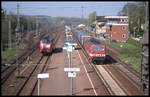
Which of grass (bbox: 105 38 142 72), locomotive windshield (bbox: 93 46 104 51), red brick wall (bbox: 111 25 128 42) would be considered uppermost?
red brick wall (bbox: 111 25 128 42)

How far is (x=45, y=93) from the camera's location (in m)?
10.4

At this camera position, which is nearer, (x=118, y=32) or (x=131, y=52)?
(x=131, y=52)

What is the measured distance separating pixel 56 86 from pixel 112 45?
1733 cm

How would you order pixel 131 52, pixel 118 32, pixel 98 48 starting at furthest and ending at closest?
pixel 118 32 < pixel 131 52 < pixel 98 48

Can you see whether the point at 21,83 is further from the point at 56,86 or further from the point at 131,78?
the point at 131,78

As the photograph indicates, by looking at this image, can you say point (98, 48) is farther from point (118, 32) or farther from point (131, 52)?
point (118, 32)

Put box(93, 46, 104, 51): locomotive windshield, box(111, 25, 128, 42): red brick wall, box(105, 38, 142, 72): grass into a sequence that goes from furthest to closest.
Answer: box(111, 25, 128, 42): red brick wall → box(105, 38, 142, 72): grass → box(93, 46, 104, 51): locomotive windshield

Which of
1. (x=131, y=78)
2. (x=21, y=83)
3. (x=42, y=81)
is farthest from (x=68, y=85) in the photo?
(x=131, y=78)

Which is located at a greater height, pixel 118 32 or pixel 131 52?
pixel 118 32

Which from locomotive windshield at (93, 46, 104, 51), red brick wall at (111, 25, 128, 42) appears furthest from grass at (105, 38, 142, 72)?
locomotive windshield at (93, 46, 104, 51)

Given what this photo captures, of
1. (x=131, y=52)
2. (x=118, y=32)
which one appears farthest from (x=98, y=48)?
(x=118, y=32)

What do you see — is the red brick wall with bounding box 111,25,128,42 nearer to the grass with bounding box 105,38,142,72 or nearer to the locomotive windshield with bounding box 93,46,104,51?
the grass with bounding box 105,38,142,72

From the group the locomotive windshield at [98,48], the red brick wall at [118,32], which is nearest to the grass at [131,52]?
the red brick wall at [118,32]

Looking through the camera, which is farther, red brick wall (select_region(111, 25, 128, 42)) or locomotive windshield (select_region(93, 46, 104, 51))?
red brick wall (select_region(111, 25, 128, 42))
